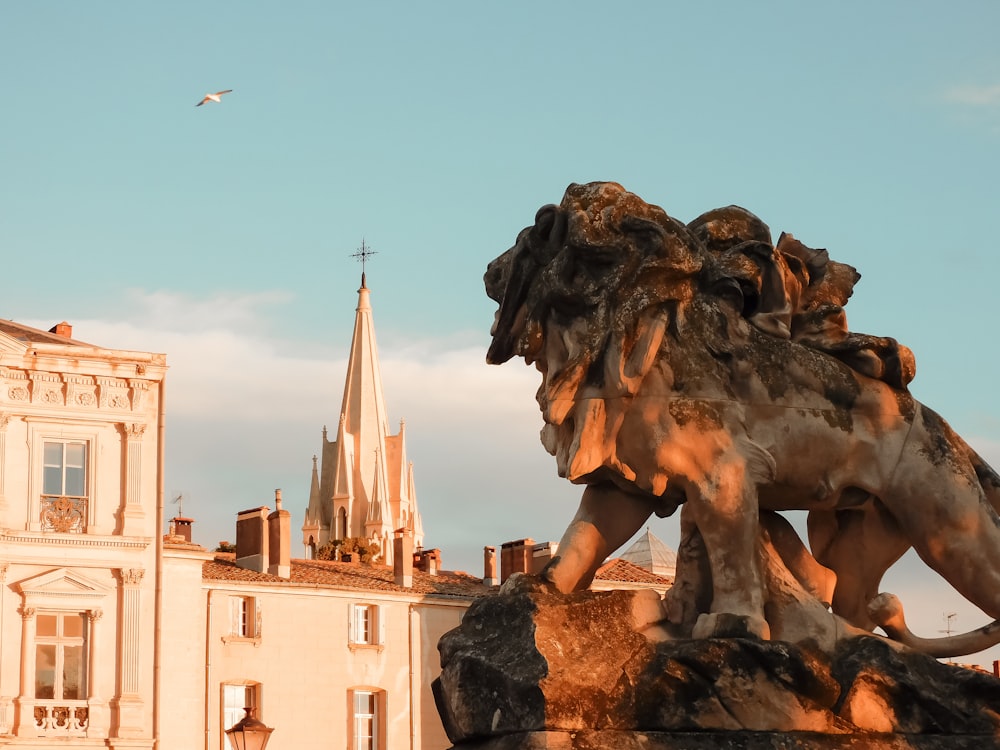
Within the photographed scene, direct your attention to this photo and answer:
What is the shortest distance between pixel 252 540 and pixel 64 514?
10.4 meters

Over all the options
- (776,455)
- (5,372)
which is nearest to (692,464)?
(776,455)

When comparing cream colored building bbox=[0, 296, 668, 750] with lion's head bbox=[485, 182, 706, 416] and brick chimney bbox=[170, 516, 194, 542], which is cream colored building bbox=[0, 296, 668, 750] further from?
lion's head bbox=[485, 182, 706, 416]

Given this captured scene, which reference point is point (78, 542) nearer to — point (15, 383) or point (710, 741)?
point (15, 383)

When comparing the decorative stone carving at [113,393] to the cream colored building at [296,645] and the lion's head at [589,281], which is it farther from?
the lion's head at [589,281]

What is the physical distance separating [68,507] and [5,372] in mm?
3196

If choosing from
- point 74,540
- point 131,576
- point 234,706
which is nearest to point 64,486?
point 74,540

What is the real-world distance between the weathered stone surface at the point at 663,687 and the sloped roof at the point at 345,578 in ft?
140

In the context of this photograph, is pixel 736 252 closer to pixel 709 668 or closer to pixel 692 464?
pixel 692 464

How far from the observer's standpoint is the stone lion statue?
26.5 ft

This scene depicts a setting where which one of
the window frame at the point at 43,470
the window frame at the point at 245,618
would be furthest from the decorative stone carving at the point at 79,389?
the window frame at the point at 245,618

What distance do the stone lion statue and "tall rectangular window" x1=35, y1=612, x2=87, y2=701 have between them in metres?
35.1

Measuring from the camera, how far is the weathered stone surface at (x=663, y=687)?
759cm

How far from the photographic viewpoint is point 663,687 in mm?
7652

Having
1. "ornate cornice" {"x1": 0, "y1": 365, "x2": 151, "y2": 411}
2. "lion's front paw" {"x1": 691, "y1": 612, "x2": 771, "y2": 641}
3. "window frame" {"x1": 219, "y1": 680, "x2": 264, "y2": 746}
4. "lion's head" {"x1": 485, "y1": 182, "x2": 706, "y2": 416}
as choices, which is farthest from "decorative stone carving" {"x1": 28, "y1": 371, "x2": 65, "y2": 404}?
"lion's front paw" {"x1": 691, "y1": 612, "x2": 771, "y2": 641}
